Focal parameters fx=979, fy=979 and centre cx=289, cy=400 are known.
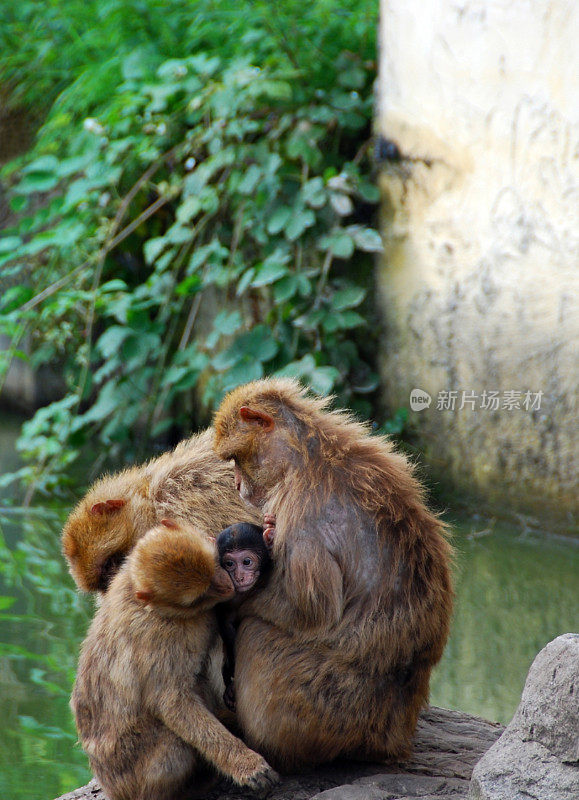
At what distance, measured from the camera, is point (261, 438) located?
300cm

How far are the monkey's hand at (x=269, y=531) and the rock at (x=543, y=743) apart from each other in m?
0.83

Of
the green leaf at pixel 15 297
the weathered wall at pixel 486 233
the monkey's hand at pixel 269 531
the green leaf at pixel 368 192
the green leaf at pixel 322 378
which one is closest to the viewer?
the monkey's hand at pixel 269 531

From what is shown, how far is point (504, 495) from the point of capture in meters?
6.82

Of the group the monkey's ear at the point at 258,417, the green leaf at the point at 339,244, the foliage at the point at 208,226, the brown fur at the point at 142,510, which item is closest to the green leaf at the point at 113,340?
the foliage at the point at 208,226

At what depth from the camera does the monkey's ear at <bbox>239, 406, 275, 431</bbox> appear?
3008 millimetres

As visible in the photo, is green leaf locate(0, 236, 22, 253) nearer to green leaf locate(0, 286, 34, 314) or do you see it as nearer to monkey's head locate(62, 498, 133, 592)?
green leaf locate(0, 286, 34, 314)

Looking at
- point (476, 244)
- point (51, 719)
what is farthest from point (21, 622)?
point (476, 244)

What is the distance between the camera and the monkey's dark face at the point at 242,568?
2740 millimetres

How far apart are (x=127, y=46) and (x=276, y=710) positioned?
681 centimetres

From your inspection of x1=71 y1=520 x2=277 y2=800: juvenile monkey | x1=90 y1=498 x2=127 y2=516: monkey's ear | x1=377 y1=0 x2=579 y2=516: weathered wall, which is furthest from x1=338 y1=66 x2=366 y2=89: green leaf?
x1=71 y1=520 x2=277 y2=800: juvenile monkey

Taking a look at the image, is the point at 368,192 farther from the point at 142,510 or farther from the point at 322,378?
the point at 142,510

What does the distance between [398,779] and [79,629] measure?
292 cm

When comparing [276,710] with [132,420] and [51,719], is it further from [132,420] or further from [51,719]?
[132,420]

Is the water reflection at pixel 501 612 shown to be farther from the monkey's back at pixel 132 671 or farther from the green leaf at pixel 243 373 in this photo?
the monkey's back at pixel 132 671
